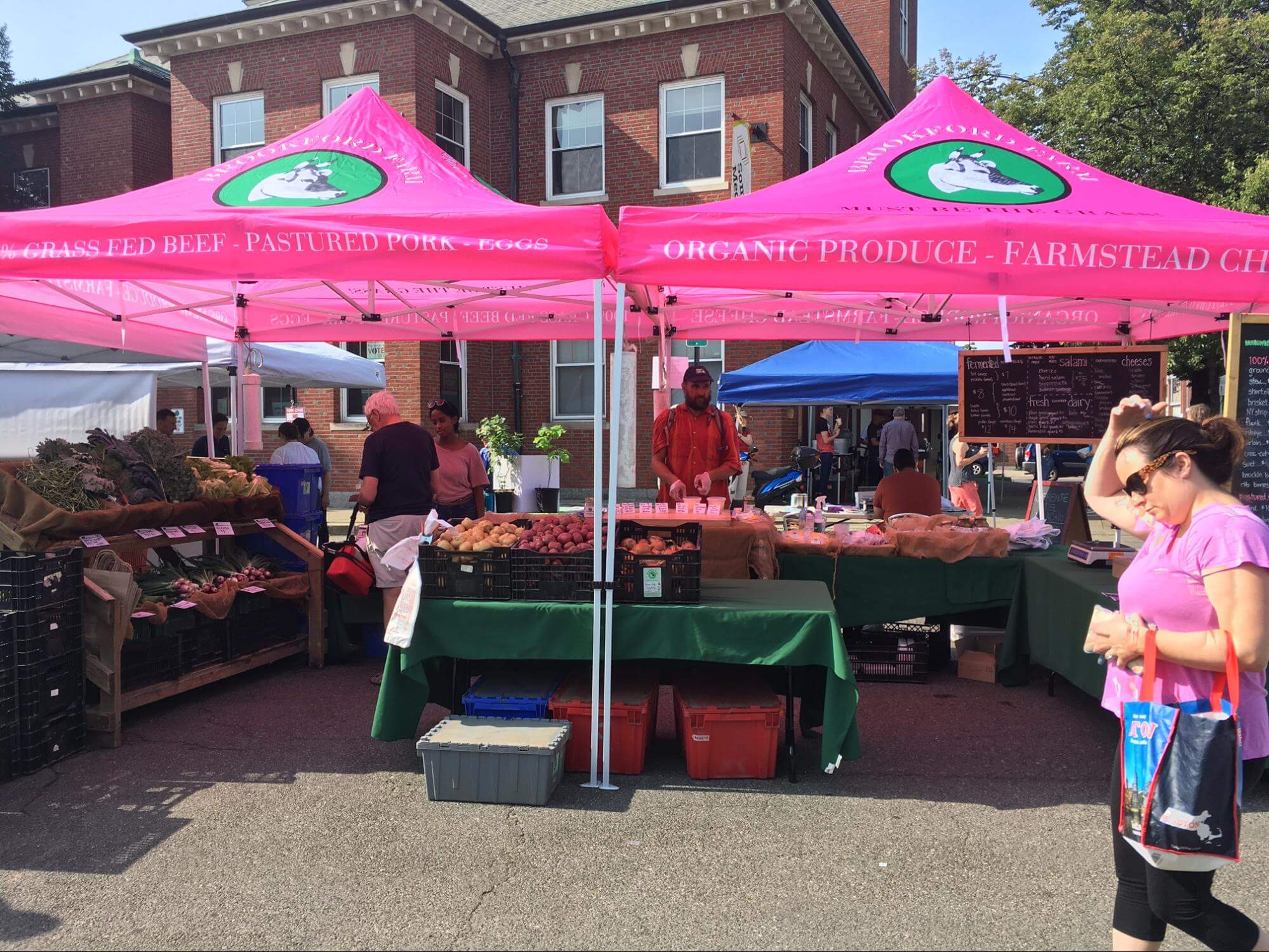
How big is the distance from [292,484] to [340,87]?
1224 cm

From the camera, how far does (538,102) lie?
19.0m

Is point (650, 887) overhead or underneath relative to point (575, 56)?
underneath

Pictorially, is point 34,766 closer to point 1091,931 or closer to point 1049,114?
point 1091,931

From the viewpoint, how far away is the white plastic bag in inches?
196

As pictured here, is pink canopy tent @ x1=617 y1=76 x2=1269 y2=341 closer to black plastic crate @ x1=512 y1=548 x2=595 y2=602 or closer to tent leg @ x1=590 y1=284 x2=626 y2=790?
tent leg @ x1=590 y1=284 x2=626 y2=790

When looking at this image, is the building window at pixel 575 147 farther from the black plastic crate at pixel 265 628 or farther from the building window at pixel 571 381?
the black plastic crate at pixel 265 628

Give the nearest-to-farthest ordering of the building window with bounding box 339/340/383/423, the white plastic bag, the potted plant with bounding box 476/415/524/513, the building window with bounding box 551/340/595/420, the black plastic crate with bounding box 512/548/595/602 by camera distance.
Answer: the white plastic bag < the black plastic crate with bounding box 512/548/595/602 < the potted plant with bounding box 476/415/524/513 < the building window with bounding box 339/340/383/423 < the building window with bounding box 551/340/595/420

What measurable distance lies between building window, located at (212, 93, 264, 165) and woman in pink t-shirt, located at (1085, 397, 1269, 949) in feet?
62.6

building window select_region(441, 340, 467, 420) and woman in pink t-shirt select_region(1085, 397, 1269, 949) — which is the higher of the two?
building window select_region(441, 340, 467, 420)

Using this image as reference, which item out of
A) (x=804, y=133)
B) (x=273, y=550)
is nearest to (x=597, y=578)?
(x=273, y=550)

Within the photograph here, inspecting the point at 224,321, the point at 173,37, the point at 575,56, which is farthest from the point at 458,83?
the point at 224,321

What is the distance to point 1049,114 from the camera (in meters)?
20.6

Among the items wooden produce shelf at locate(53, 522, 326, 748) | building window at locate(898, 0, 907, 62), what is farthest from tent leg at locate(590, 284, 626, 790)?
building window at locate(898, 0, 907, 62)

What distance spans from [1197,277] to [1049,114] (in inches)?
693
